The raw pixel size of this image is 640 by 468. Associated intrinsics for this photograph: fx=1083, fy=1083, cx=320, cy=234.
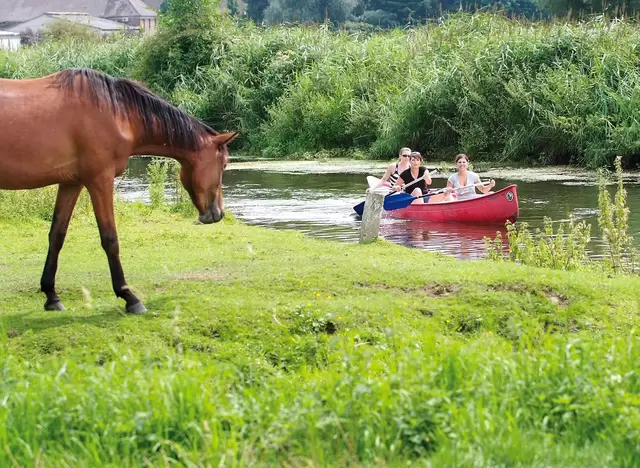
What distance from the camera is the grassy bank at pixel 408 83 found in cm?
2642

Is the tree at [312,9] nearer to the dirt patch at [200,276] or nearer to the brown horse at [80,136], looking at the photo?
the dirt patch at [200,276]

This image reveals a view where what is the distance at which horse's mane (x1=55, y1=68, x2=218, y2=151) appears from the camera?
829cm

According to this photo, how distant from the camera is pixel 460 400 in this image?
5.31m

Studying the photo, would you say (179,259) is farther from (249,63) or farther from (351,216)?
(249,63)

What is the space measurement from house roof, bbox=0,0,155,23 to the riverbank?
4330 inches

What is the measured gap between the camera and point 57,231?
8648 millimetres

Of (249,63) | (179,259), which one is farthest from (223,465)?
(249,63)

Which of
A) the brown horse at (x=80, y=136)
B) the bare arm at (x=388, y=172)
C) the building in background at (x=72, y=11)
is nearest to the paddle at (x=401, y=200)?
the bare arm at (x=388, y=172)

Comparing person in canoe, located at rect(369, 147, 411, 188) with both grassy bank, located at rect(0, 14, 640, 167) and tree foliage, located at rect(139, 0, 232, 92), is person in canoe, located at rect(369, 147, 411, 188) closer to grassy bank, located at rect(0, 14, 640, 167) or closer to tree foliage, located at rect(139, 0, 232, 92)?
grassy bank, located at rect(0, 14, 640, 167)

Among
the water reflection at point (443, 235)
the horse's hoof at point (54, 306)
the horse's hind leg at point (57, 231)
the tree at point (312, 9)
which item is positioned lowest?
the water reflection at point (443, 235)

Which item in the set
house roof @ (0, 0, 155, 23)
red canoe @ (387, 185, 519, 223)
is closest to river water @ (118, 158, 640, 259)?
Result: red canoe @ (387, 185, 519, 223)

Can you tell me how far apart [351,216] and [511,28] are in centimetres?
1304

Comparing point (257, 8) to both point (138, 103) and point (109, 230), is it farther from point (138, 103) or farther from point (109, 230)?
point (109, 230)

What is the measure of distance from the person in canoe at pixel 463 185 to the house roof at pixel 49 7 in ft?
330
